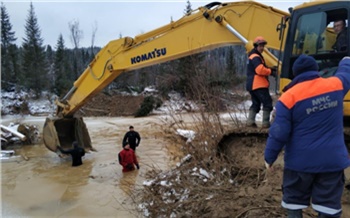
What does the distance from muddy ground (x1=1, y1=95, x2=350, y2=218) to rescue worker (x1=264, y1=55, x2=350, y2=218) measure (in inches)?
33.8

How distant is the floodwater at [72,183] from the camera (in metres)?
7.14

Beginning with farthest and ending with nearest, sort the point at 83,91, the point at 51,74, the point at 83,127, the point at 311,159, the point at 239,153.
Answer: the point at 51,74 → the point at 83,127 → the point at 83,91 → the point at 239,153 → the point at 311,159

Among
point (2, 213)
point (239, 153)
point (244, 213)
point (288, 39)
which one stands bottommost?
point (2, 213)

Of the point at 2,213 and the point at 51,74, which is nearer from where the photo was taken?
the point at 2,213

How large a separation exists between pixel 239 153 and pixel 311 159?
2720 millimetres

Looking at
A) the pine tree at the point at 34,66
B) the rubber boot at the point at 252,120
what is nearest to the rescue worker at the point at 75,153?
the rubber boot at the point at 252,120

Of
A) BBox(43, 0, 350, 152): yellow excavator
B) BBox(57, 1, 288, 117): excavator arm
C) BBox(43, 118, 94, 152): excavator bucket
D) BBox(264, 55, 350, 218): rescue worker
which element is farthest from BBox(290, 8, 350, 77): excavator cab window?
BBox(43, 118, 94, 152): excavator bucket

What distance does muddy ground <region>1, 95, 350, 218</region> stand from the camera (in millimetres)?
Result: 4648

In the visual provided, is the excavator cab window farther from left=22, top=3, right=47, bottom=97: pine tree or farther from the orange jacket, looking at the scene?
left=22, top=3, right=47, bottom=97: pine tree

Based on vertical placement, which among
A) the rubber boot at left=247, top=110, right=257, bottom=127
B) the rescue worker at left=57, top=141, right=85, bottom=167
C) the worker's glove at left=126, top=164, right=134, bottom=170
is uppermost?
the rubber boot at left=247, top=110, right=257, bottom=127

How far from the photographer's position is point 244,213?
4188mm

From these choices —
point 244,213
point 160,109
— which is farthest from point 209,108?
point 160,109

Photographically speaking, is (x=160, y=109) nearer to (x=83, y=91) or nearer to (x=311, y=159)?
(x=83, y=91)

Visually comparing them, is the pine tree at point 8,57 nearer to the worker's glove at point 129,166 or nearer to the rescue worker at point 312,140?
the worker's glove at point 129,166
